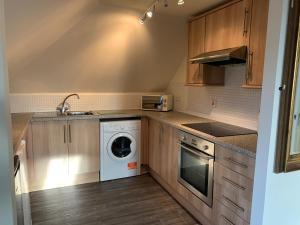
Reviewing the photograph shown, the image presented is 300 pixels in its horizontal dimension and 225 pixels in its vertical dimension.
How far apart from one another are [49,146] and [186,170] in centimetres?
177

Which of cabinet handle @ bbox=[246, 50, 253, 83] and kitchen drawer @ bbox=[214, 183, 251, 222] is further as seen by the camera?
cabinet handle @ bbox=[246, 50, 253, 83]

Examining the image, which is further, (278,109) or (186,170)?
(186,170)

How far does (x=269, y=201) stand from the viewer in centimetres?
154

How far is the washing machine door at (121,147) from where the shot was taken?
10.6ft

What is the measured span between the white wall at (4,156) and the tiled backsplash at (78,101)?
2499 millimetres

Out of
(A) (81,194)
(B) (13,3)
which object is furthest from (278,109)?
(A) (81,194)

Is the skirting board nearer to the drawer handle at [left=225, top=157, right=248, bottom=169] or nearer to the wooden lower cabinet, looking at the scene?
the wooden lower cabinet

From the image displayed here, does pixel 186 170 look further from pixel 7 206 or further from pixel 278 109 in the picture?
pixel 7 206

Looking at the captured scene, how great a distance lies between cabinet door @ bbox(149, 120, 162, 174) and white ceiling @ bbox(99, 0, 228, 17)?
4.76 ft

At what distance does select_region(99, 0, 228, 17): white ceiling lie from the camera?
2482mm

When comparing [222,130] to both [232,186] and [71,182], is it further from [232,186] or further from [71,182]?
[71,182]

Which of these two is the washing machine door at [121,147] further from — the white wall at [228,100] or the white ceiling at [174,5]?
the white ceiling at [174,5]

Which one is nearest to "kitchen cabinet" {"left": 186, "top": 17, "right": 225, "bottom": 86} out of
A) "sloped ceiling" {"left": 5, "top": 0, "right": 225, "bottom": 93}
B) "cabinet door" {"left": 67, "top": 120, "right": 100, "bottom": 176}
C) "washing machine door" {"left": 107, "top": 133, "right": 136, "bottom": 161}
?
"sloped ceiling" {"left": 5, "top": 0, "right": 225, "bottom": 93}

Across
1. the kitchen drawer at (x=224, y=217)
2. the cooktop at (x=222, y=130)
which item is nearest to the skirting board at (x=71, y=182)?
the cooktop at (x=222, y=130)
